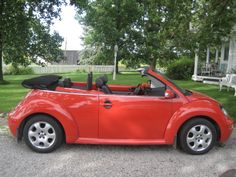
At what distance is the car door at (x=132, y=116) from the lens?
5457mm

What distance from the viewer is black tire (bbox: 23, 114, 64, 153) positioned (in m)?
5.44

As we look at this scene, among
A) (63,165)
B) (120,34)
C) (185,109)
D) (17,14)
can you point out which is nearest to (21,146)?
(63,165)

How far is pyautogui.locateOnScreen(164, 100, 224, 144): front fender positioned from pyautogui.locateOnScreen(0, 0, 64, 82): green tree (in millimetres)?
12712

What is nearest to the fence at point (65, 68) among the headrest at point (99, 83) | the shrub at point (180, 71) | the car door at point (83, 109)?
the shrub at point (180, 71)

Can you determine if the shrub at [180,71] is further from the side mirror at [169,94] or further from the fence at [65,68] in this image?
the side mirror at [169,94]

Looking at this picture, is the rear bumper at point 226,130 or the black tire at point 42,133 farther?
the rear bumper at point 226,130

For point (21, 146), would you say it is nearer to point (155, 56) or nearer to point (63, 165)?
point (63, 165)

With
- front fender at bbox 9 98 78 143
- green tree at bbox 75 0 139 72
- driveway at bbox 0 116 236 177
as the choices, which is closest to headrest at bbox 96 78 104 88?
front fender at bbox 9 98 78 143

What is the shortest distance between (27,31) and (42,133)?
601 inches

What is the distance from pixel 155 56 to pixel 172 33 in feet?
76.2

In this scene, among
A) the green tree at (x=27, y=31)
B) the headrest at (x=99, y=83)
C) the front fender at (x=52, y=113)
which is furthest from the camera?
the green tree at (x=27, y=31)

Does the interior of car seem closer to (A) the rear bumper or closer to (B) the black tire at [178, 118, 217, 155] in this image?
(B) the black tire at [178, 118, 217, 155]

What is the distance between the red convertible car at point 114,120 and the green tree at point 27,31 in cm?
1197

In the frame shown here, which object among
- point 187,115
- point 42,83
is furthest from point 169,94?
point 42,83
